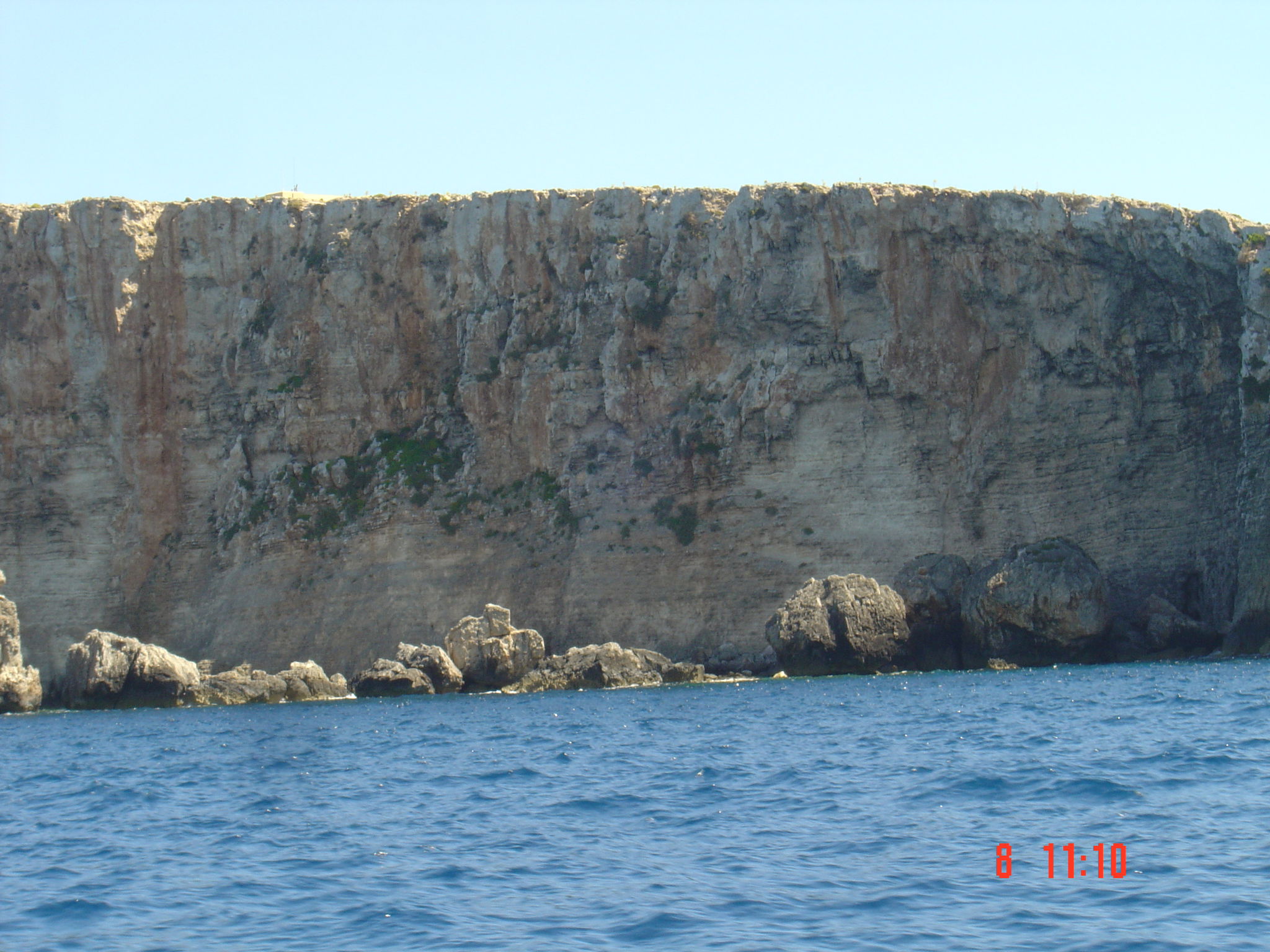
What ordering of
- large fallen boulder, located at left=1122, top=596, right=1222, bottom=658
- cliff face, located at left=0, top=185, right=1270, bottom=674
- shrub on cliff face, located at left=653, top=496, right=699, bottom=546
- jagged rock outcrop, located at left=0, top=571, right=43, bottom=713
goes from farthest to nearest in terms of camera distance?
shrub on cliff face, located at left=653, top=496, right=699, bottom=546 → cliff face, located at left=0, top=185, right=1270, bottom=674 → jagged rock outcrop, located at left=0, top=571, right=43, bottom=713 → large fallen boulder, located at left=1122, top=596, right=1222, bottom=658

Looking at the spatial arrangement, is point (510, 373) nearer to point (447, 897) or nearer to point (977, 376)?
point (977, 376)

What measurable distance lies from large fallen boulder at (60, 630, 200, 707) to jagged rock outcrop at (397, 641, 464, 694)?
6616 mm

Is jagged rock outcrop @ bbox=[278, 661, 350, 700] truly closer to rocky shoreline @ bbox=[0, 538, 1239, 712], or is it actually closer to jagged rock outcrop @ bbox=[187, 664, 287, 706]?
rocky shoreline @ bbox=[0, 538, 1239, 712]

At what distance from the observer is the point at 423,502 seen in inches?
2094

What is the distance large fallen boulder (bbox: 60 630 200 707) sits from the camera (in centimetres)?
4297

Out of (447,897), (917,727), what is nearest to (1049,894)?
(447,897)

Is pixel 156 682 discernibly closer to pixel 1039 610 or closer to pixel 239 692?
pixel 239 692

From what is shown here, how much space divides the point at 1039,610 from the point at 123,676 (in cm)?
2665

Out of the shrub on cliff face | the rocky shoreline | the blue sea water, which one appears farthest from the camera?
the shrub on cliff face

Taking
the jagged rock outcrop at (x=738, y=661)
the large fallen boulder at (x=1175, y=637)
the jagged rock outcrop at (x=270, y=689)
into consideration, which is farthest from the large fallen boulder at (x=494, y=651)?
the large fallen boulder at (x=1175, y=637)

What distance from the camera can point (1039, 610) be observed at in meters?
42.4
